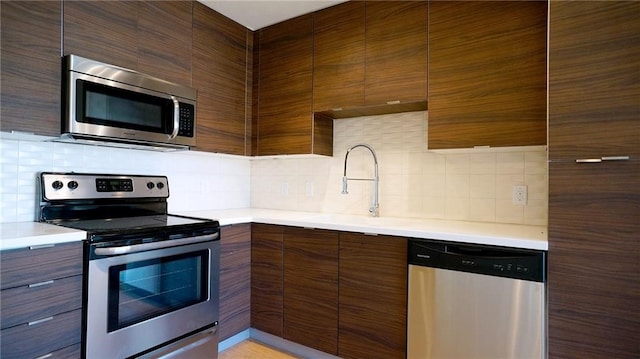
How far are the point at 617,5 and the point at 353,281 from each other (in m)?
1.69

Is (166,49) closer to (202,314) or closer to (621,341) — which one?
Result: (202,314)

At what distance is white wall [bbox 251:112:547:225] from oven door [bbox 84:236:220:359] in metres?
0.96

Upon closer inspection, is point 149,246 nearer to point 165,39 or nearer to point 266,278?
point 266,278

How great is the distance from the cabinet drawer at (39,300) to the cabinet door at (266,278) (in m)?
1.05

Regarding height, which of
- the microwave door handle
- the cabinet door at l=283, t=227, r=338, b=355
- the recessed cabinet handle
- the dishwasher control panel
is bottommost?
the cabinet door at l=283, t=227, r=338, b=355

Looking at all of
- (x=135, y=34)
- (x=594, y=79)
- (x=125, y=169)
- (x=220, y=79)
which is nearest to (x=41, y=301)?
(x=125, y=169)

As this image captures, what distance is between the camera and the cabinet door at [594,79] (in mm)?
1306

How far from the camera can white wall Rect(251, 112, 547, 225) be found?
2006 millimetres

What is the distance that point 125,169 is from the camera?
2162mm

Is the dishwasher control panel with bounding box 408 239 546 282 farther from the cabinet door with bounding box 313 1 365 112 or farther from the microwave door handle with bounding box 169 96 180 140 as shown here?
the microwave door handle with bounding box 169 96 180 140

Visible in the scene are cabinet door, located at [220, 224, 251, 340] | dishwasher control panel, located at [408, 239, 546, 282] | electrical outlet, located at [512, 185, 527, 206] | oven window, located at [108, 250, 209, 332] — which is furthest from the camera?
cabinet door, located at [220, 224, 251, 340]

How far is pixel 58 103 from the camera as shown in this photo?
5.43 feet

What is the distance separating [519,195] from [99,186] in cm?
244

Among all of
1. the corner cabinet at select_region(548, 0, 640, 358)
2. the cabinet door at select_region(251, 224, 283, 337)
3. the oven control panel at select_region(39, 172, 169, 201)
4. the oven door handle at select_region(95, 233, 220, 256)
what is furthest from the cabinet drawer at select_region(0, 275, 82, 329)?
the corner cabinet at select_region(548, 0, 640, 358)
